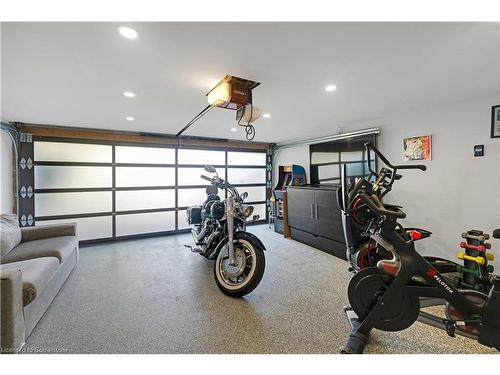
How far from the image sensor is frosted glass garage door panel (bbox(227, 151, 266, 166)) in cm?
564

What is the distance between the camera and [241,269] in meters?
2.27

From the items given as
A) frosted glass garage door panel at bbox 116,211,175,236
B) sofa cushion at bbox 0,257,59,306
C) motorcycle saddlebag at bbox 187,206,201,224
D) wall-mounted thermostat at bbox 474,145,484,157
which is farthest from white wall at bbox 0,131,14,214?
wall-mounted thermostat at bbox 474,145,484,157

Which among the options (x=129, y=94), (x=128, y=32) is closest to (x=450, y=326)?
(x=128, y=32)

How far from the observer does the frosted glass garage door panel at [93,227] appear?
13.3ft

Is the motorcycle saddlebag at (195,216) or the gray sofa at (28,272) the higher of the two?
the motorcycle saddlebag at (195,216)

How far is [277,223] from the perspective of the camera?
5090mm

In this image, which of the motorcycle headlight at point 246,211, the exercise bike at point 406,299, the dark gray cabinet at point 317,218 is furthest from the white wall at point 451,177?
the motorcycle headlight at point 246,211

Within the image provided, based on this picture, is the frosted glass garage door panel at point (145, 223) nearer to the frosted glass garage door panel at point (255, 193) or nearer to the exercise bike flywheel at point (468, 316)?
the frosted glass garage door panel at point (255, 193)

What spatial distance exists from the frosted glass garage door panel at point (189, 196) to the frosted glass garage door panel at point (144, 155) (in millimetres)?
765

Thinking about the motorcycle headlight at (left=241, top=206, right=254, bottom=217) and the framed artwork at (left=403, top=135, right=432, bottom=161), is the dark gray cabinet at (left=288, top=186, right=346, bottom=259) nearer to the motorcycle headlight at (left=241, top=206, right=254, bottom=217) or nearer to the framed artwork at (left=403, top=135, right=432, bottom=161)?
the framed artwork at (left=403, top=135, right=432, bottom=161)

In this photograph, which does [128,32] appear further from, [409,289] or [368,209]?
[409,289]

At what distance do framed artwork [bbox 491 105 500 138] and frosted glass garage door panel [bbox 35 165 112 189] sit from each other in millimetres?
5909

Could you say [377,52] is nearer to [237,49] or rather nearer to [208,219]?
[237,49]

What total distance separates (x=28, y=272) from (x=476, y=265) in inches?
160
